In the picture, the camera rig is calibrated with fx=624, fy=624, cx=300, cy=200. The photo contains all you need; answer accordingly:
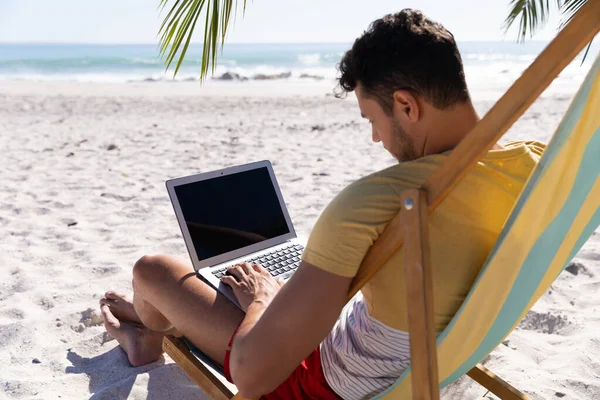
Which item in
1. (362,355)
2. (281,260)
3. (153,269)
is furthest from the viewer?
(281,260)

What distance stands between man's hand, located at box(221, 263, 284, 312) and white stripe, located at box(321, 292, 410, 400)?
0.73 feet

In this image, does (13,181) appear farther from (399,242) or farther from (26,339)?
(399,242)

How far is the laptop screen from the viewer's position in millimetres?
2289

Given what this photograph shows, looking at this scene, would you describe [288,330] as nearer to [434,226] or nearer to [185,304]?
[434,226]

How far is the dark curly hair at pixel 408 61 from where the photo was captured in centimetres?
130

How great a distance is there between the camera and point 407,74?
4.26ft

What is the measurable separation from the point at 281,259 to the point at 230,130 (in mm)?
5699

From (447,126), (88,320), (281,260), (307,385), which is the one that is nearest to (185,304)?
(307,385)

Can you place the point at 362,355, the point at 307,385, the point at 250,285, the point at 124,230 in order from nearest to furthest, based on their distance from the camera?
the point at 362,355, the point at 307,385, the point at 250,285, the point at 124,230

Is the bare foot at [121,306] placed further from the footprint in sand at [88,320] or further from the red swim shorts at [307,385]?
the red swim shorts at [307,385]

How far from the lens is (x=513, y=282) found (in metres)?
1.38

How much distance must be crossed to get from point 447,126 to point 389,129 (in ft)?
0.42

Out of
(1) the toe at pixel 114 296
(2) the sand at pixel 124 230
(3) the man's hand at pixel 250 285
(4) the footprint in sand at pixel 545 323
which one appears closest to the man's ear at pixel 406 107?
(3) the man's hand at pixel 250 285

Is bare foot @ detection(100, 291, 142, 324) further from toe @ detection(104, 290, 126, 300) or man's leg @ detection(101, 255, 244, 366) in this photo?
man's leg @ detection(101, 255, 244, 366)
